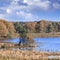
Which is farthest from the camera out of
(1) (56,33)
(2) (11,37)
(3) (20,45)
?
(1) (56,33)

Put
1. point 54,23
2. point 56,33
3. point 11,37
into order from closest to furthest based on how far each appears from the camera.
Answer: point 11,37 < point 56,33 < point 54,23

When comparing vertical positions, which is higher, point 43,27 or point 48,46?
point 43,27

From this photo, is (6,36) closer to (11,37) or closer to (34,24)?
(11,37)

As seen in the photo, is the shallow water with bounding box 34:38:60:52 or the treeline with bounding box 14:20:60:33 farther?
the treeline with bounding box 14:20:60:33

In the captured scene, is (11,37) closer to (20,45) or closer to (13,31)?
(13,31)

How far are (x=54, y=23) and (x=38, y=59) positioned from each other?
70.4m

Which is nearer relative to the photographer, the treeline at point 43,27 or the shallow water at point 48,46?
the shallow water at point 48,46

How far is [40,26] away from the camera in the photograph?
335 ft

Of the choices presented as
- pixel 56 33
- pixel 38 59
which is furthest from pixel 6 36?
pixel 38 59

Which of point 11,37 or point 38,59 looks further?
point 11,37

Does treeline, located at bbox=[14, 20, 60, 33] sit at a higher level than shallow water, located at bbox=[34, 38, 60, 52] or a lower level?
higher

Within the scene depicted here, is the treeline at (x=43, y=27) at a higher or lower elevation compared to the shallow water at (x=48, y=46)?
higher

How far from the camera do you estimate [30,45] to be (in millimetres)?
50000

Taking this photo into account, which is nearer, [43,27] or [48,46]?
[48,46]
